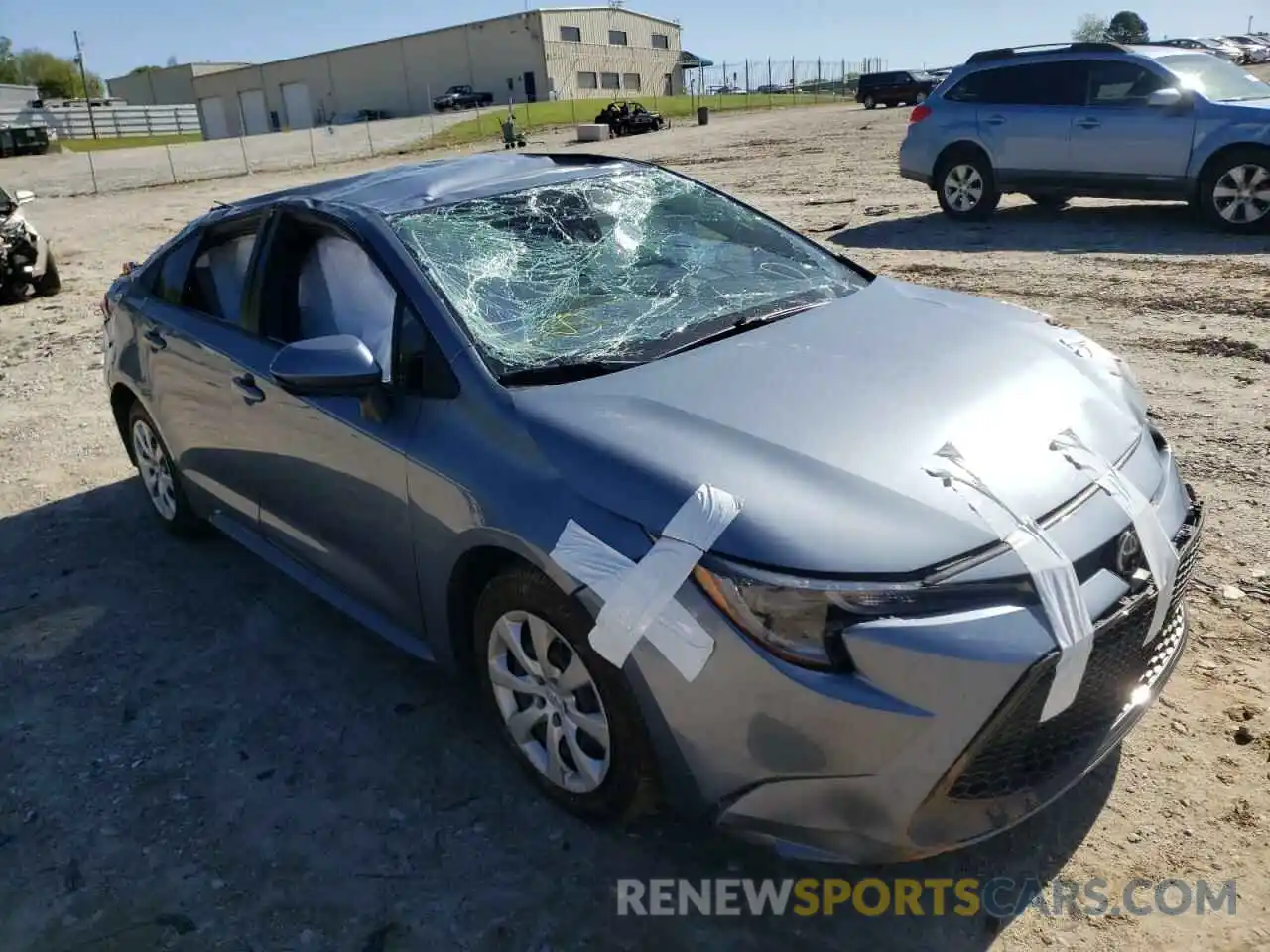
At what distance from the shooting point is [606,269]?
3.45 meters

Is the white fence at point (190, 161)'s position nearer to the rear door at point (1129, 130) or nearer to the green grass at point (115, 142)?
the green grass at point (115, 142)

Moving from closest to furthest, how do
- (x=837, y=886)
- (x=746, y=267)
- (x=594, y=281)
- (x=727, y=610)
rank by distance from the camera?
(x=727, y=610) < (x=837, y=886) < (x=594, y=281) < (x=746, y=267)

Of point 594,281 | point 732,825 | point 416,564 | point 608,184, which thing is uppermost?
point 608,184

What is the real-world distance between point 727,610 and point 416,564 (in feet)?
3.81

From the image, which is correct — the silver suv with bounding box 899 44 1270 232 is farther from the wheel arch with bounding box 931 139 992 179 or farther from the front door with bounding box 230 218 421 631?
A: the front door with bounding box 230 218 421 631

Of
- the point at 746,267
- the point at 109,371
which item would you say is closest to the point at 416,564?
the point at 746,267

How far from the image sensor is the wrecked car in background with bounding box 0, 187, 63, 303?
11.1 meters

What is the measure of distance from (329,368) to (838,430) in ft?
4.77

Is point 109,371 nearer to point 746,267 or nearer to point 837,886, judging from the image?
point 746,267

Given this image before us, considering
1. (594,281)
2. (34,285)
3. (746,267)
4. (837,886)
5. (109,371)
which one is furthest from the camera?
(34,285)

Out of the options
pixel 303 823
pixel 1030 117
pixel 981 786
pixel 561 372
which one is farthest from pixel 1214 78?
pixel 303 823

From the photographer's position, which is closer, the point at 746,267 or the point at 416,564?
the point at 416,564

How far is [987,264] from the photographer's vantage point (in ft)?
29.9

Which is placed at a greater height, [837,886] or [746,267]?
[746,267]
